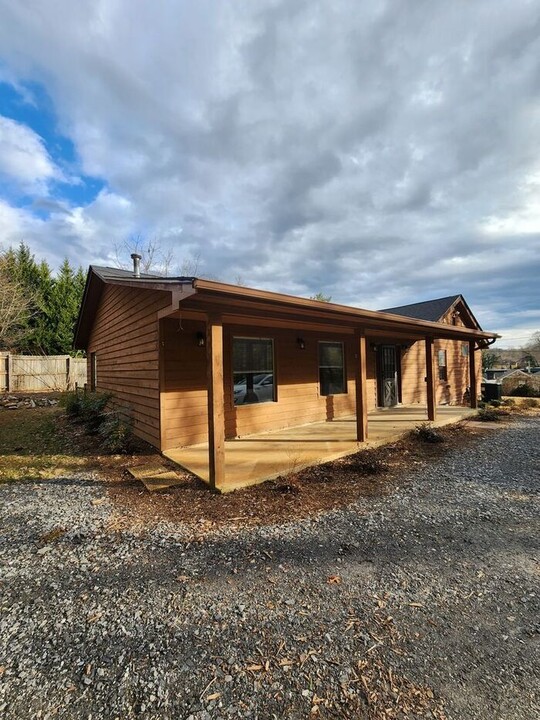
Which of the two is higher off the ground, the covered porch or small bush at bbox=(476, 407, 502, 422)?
the covered porch

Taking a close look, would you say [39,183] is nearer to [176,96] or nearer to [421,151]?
[176,96]

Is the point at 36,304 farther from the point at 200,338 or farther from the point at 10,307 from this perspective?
the point at 200,338

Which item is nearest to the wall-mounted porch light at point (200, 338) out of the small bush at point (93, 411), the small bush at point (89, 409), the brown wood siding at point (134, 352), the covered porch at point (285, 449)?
the brown wood siding at point (134, 352)

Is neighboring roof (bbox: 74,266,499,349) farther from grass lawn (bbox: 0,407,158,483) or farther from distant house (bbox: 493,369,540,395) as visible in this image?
distant house (bbox: 493,369,540,395)

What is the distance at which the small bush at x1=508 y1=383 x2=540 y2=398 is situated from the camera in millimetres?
14766

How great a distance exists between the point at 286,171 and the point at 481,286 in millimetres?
20422

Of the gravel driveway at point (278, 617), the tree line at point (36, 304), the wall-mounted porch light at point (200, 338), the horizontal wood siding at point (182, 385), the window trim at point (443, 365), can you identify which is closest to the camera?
the gravel driveway at point (278, 617)

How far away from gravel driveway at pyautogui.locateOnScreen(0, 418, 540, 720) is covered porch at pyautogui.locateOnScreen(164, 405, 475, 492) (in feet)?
4.26

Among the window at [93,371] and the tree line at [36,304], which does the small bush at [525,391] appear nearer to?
the window at [93,371]

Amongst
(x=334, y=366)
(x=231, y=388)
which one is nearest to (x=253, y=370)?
(x=231, y=388)

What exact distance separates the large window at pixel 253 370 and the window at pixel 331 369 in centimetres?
171

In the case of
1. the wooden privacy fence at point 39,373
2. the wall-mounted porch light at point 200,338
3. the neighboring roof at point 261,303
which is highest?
the neighboring roof at point 261,303

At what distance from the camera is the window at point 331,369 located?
849cm

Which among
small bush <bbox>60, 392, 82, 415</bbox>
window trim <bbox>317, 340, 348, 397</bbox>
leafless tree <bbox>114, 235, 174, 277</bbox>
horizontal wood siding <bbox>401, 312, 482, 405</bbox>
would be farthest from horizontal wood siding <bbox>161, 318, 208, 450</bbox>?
leafless tree <bbox>114, 235, 174, 277</bbox>
